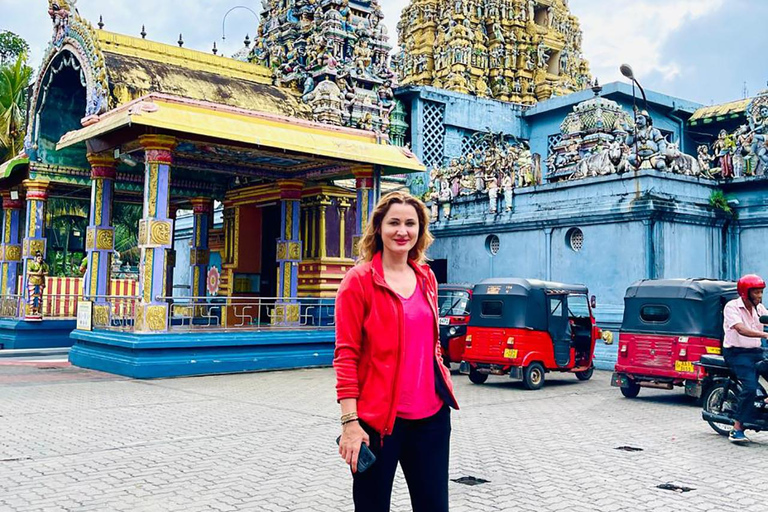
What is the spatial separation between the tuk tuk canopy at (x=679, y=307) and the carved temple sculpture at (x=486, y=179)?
283 inches

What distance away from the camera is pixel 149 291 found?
1359 cm

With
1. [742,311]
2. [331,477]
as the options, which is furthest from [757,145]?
[331,477]

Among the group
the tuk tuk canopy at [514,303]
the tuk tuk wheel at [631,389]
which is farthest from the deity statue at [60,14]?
the tuk tuk wheel at [631,389]

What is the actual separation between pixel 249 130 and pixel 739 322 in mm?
9530

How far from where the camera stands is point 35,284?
19.1 metres

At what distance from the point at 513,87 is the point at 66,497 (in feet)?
101

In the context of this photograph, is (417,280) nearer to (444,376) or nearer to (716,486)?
(444,376)

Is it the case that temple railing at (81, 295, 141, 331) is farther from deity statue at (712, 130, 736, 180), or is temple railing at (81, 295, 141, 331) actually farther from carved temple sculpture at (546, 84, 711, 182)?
deity statue at (712, 130, 736, 180)

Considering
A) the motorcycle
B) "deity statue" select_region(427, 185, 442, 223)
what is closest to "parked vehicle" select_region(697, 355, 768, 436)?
the motorcycle

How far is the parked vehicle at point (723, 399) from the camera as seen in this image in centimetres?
823

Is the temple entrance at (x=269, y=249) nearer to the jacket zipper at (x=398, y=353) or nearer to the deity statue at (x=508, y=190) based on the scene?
the deity statue at (x=508, y=190)

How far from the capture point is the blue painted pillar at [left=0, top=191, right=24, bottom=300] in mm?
20531

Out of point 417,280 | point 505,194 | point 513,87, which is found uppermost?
point 513,87

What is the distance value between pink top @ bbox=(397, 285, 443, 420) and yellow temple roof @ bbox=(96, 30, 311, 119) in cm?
1407
